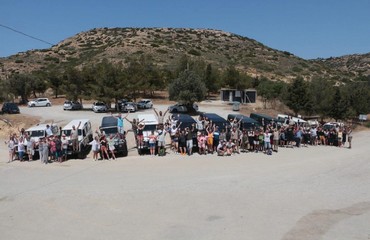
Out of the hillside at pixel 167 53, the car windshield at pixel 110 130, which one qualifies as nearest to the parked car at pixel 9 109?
the car windshield at pixel 110 130

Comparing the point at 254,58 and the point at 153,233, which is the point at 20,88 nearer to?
the point at 153,233

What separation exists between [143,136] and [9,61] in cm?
9338

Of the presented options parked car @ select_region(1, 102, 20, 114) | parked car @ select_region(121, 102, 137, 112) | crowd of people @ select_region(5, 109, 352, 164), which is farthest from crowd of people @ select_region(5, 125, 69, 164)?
parked car @ select_region(121, 102, 137, 112)

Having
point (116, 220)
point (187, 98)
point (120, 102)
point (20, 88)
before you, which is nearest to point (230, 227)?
point (116, 220)

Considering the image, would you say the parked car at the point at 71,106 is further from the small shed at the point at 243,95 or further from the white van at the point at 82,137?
the white van at the point at 82,137

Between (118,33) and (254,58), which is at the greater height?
(118,33)

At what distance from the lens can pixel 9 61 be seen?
10162cm

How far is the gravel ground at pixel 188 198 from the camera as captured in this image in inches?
398

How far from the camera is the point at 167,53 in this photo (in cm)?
9556

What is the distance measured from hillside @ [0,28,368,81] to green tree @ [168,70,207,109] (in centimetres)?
3156

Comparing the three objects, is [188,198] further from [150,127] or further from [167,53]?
[167,53]

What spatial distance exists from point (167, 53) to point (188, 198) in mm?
85046

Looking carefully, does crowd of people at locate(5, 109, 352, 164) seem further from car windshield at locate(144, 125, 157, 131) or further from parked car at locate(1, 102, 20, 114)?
parked car at locate(1, 102, 20, 114)

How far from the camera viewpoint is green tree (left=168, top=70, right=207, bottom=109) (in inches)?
1752
